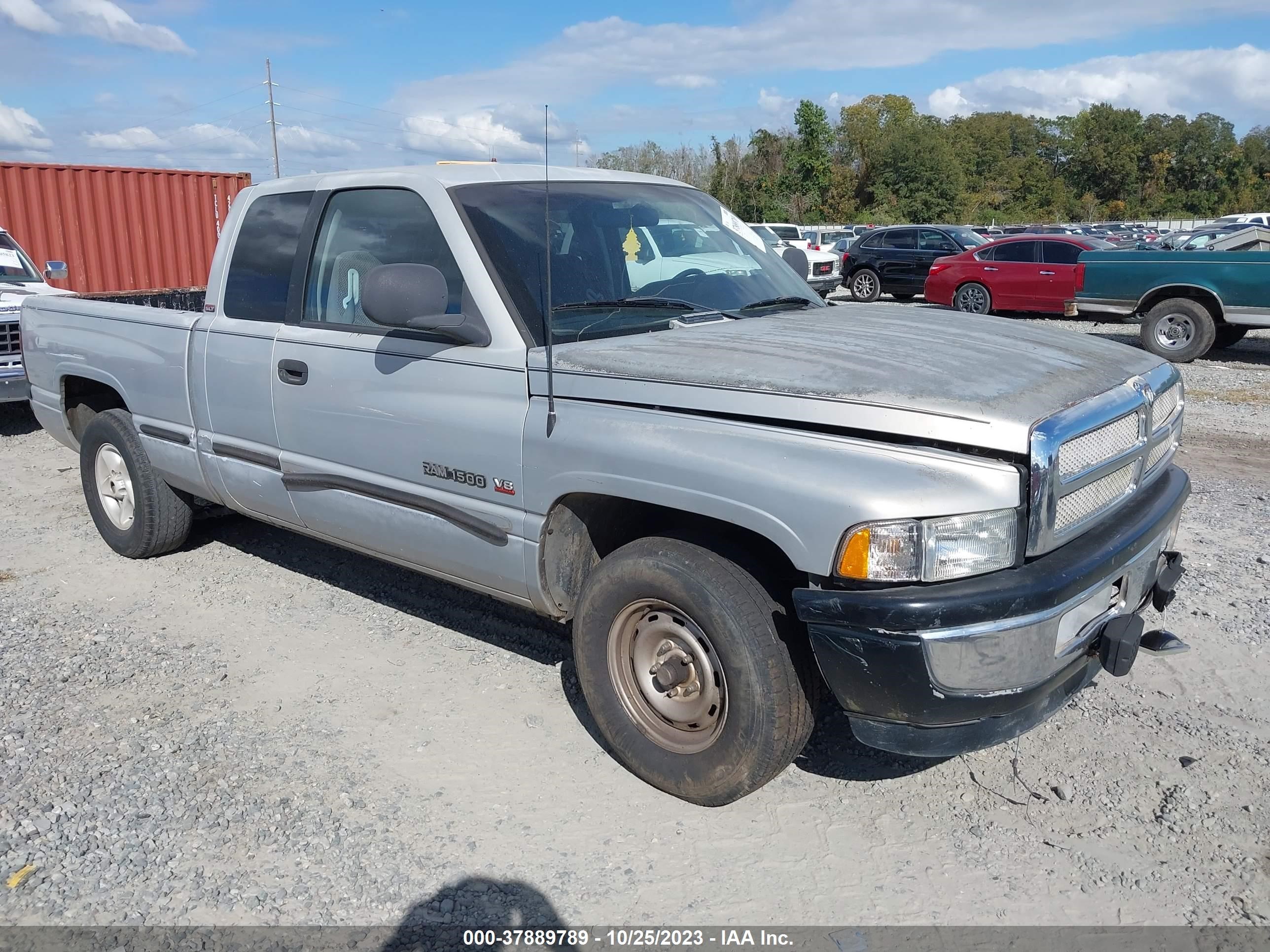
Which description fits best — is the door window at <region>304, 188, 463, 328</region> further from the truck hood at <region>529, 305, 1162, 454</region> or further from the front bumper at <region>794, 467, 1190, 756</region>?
the front bumper at <region>794, 467, 1190, 756</region>

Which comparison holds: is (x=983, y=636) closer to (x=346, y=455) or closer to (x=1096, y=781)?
(x=1096, y=781)

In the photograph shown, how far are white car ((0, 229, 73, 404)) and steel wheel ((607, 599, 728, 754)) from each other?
Result: 726 centimetres

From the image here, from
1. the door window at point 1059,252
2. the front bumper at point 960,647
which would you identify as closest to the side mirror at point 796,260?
the front bumper at point 960,647

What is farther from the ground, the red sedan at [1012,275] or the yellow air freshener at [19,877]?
the red sedan at [1012,275]

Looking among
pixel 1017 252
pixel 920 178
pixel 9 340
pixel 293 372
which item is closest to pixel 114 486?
pixel 293 372

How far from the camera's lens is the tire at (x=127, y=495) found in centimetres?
531

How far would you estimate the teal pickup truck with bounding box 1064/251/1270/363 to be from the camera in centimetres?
1185

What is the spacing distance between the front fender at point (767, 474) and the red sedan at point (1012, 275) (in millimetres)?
Result: 14690

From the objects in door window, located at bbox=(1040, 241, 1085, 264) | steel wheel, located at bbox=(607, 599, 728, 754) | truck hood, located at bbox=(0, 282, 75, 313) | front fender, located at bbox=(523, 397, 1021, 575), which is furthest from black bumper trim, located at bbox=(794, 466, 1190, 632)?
door window, located at bbox=(1040, 241, 1085, 264)

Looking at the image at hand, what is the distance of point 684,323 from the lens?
3711 millimetres

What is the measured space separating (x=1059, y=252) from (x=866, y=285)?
5.45 meters

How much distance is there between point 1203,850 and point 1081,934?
0.60 m

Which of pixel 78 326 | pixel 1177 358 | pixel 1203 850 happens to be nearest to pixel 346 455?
pixel 78 326

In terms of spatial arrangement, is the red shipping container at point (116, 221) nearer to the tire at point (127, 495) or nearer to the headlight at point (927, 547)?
the tire at point (127, 495)
